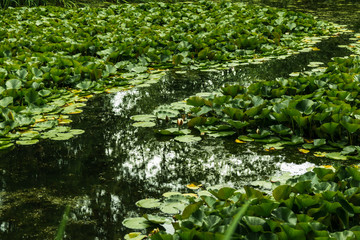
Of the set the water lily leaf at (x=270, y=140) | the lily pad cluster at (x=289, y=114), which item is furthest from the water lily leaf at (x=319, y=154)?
the water lily leaf at (x=270, y=140)

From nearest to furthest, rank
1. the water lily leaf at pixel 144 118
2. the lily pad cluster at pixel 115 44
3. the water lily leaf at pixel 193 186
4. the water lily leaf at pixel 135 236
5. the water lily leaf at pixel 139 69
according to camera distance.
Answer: the water lily leaf at pixel 135 236 → the water lily leaf at pixel 193 186 → the water lily leaf at pixel 144 118 → the lily pad cluster at pixel 115 44 → the water lily leaf at pixel 139 69

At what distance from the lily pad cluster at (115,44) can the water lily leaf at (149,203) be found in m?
1.31

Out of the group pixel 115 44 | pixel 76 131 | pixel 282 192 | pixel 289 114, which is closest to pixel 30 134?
pixel 76 131

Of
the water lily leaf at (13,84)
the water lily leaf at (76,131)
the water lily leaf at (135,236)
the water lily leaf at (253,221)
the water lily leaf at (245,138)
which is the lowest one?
the water lily leaf at (76,131)

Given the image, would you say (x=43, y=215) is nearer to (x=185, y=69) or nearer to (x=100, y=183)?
(x=100, y=183)

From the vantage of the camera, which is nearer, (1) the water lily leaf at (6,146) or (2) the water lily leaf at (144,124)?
(1) the water lily leaf at (6,146)

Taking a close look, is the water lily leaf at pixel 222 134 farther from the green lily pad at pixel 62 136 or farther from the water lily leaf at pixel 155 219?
the water lily leaf at pixel 155 219

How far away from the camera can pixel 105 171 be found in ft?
8.18

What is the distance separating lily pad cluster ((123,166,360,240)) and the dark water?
20 centimetres

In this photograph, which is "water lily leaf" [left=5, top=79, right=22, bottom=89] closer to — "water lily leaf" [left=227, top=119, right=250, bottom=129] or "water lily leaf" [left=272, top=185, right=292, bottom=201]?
"water lily leaf" [left=227, top=119, right=250, bottom=129]

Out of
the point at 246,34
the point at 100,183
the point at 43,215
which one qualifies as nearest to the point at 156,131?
the point at 100,183

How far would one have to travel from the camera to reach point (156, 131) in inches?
119

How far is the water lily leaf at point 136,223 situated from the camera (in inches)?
76.0

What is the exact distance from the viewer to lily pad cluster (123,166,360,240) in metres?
1.57
